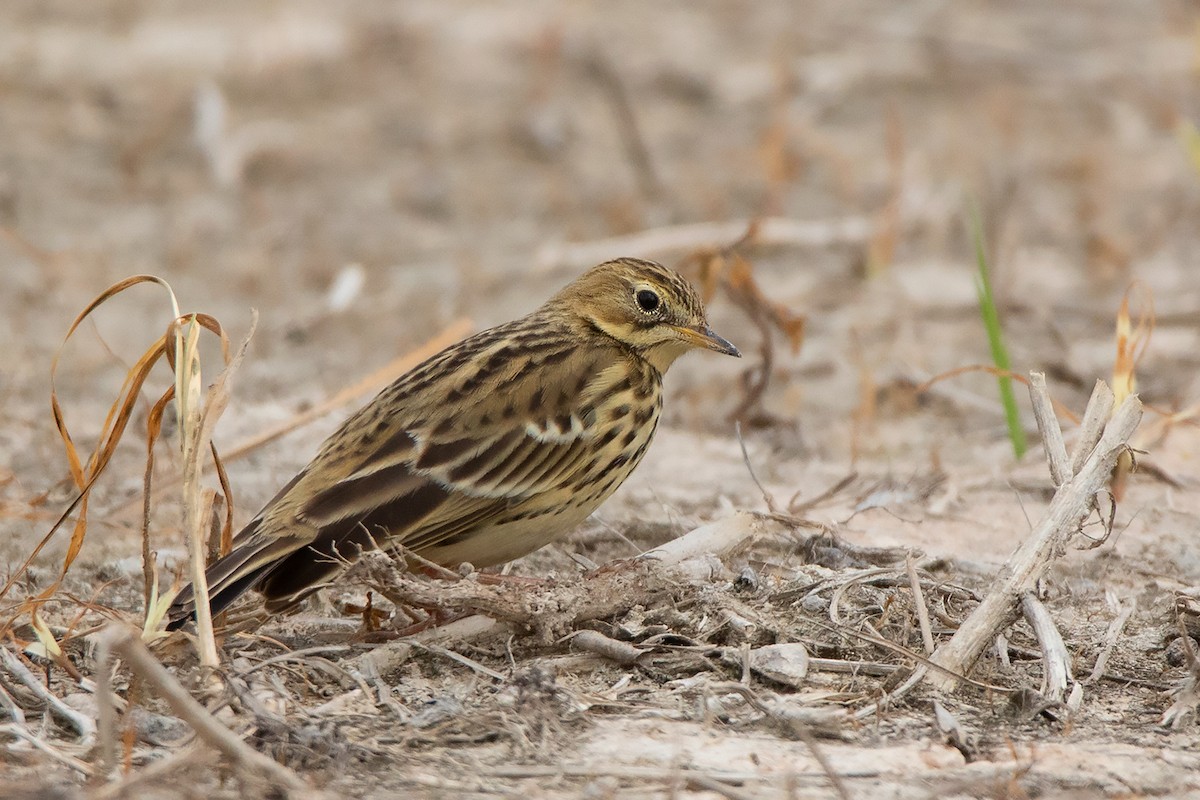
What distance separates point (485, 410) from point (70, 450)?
1.13 metres

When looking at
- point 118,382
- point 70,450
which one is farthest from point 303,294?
point 70,450

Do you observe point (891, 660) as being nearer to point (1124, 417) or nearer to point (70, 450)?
point (1124, 417)

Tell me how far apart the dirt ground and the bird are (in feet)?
0.65

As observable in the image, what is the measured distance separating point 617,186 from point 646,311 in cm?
462

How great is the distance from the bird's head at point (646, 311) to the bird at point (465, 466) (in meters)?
0.14

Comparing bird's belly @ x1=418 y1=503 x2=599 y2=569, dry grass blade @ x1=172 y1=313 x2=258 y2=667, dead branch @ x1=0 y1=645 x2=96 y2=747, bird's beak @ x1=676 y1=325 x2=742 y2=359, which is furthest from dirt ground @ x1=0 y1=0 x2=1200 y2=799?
bird's beak @ x1=676 y1=325 x2=742 y2=359

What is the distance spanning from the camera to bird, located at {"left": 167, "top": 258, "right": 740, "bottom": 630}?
4191 millimetres

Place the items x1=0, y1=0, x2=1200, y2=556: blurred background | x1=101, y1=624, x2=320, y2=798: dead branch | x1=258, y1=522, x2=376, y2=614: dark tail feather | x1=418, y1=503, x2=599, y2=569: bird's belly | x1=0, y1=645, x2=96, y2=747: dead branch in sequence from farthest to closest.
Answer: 1. x1=0, y1=0, x2=1200, y2=556: blurred background
2. x1=418, y1=503, x2=599, y2=569: bird's belly
3. x1=258, y1=522, x2=376, y2=614: dark tail feather
4. x1=0, y1=645, x2=96, y2=747: dead branch
5. x1=101, y1=624, x2=320, y2=798: dead branch

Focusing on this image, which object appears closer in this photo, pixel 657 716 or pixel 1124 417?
pixel 657 716

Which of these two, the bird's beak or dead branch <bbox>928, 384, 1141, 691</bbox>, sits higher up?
the bird's beak

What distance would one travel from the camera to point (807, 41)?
11461 mm

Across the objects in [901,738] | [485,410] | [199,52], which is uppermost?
[199,52]

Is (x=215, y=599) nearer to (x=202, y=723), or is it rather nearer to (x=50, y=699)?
(x=50, y=699)

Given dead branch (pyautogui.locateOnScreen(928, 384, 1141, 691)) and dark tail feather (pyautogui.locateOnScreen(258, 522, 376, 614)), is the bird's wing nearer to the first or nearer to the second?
dark tail feather (pyautogui.locateOnScreen(258, 522, 376, 614))
